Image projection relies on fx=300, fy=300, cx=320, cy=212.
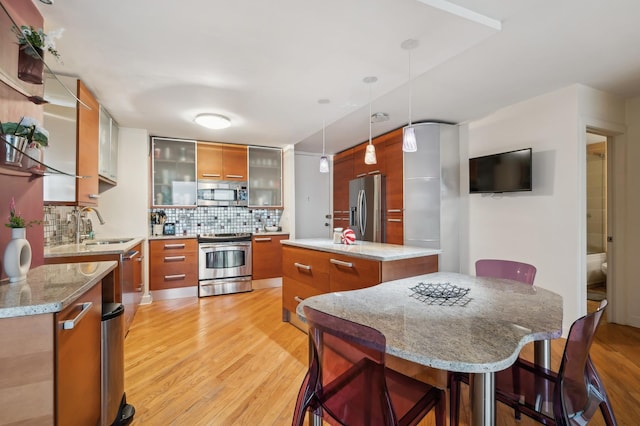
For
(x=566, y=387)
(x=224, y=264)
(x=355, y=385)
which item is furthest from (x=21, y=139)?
(x=224, y=264)

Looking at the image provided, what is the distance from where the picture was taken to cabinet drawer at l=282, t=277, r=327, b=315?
109 inches

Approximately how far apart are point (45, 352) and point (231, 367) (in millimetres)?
1453

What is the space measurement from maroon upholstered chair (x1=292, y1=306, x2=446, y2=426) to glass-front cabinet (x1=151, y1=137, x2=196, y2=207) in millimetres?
4022

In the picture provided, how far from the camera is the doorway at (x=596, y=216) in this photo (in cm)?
423

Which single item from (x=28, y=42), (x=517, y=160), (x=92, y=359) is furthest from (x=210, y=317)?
(x=517, y=160)

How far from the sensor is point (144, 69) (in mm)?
2373

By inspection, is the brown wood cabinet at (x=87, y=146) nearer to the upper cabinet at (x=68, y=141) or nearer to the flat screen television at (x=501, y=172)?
the upper cabinet at (x=68, y=141)

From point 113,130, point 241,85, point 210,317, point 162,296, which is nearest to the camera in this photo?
point 241,85

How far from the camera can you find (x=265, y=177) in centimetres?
505

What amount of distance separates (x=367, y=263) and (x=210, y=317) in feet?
7.08

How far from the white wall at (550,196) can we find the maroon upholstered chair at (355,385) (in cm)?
257

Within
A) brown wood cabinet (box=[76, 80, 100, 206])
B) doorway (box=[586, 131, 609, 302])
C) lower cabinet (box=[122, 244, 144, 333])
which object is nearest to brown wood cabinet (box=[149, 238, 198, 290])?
lower cabinet (box=[122, 244, 144, 333])

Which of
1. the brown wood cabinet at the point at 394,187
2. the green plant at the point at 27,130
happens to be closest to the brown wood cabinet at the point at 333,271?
the brown wood cabinet at the point at 394,187

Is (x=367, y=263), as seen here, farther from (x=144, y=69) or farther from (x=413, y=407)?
(x=144, y=69)
